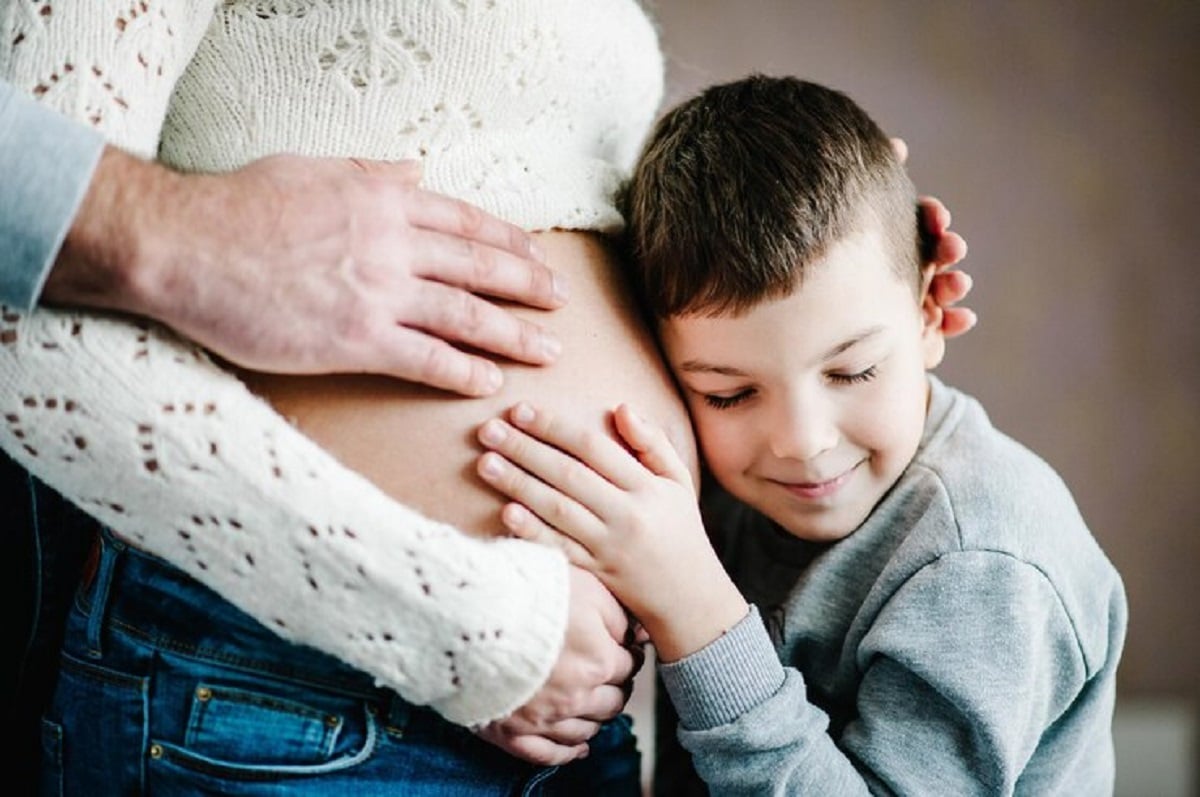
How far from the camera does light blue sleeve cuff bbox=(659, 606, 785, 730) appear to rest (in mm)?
908

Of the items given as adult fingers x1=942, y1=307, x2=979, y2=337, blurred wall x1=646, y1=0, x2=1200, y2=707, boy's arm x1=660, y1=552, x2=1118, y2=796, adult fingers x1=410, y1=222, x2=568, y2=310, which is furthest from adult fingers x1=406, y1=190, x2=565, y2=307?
blurred wall x1=646, y1=0, x2=1200, y2=707

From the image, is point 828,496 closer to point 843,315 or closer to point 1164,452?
point 843,315

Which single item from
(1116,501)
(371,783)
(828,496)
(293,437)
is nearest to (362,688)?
(371,783)

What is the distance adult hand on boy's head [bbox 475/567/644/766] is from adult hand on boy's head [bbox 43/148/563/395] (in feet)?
0.61

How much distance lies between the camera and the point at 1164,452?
2.03 metres

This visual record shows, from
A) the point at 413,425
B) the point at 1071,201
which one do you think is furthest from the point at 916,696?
the point at 1071,201

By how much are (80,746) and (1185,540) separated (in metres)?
1.86

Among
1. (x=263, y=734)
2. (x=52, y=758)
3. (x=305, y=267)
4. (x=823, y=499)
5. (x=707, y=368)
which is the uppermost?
(x=305, y=267)

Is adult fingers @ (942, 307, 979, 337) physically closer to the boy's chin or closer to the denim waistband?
the boy's chin

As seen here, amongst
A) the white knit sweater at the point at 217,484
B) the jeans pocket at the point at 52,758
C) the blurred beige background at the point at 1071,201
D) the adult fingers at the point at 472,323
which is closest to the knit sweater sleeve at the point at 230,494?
the white knit sweater at the point at 217,484

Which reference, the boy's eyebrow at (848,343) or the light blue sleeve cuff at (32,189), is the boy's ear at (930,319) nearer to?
the boy's eyebrow at (848,343)

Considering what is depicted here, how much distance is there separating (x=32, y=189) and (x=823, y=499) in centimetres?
67

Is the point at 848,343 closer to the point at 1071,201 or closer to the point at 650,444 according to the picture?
the point at 650,444

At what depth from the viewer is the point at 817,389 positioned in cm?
96
